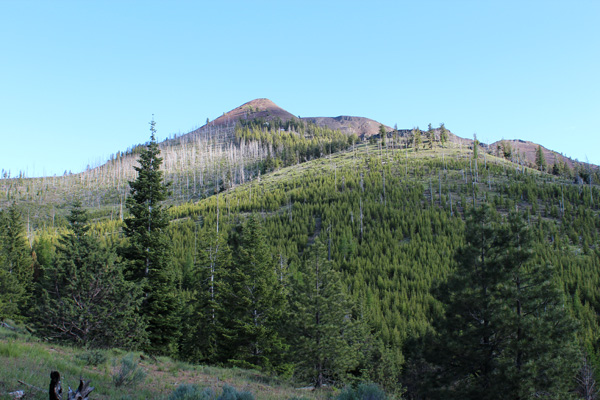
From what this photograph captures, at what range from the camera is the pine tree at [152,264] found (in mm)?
22188

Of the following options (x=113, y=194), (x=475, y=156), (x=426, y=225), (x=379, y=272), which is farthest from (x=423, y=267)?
(x=113, y=194)

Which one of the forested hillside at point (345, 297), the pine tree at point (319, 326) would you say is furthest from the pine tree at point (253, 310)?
the pine tree at point (319, 326)

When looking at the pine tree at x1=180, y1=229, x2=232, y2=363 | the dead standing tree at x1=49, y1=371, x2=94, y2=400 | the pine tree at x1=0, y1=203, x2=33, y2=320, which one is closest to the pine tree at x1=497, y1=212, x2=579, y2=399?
the dead standing tree at x1=49, y1=371, x2=94, y2=400

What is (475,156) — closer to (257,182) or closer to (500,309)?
(257,182)

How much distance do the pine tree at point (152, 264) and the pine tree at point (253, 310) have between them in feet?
11.6

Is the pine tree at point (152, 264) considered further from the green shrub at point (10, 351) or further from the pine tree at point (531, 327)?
the pine tree at point (531, 327)

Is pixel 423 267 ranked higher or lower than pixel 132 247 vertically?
lower

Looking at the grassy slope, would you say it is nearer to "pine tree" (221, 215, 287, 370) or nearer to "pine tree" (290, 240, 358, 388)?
"pine tree" (290, 240, 358, 388)

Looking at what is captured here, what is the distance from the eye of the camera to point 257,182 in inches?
5497

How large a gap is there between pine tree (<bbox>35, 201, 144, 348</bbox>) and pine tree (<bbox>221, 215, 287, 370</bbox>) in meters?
8.05

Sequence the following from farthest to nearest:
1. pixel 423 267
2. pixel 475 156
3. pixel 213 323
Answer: pixel 475 156
pixel 423 267
pixel 213 323

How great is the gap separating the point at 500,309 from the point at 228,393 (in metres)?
12.6

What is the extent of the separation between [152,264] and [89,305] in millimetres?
7449

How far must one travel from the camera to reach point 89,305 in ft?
49.9
